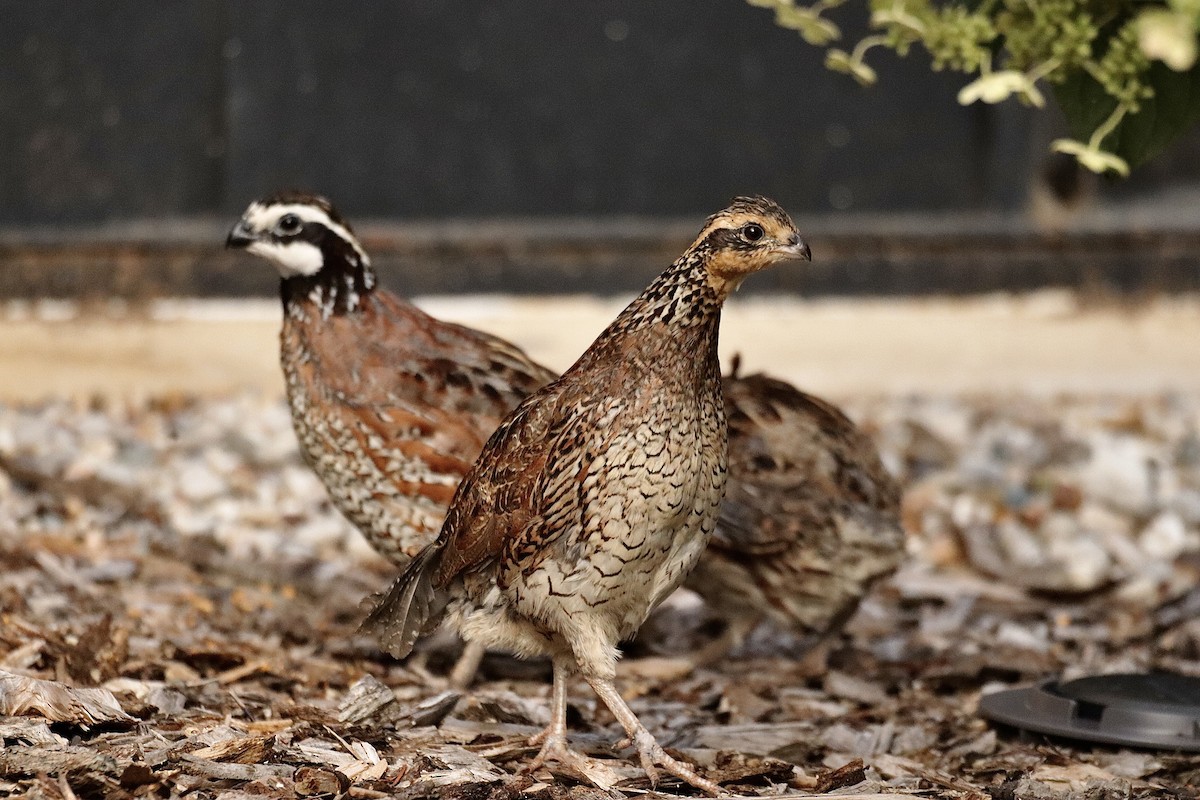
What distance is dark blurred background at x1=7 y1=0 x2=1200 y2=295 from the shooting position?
8.05 metres

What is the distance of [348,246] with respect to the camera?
4.59 meters

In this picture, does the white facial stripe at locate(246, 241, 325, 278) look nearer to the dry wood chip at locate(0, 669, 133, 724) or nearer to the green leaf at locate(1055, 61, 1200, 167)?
the dry wood chip at locate(0, 669, 133, 724)

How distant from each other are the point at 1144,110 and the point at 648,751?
177 centimetres

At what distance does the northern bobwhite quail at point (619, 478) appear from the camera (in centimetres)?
332

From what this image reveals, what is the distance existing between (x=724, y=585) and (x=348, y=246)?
57.3 inches

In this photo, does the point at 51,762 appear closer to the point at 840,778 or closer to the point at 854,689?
the point at 840,778

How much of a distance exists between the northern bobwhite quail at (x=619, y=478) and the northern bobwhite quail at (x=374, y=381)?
71 cm

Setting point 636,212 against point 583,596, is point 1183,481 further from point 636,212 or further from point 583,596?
point 583,596

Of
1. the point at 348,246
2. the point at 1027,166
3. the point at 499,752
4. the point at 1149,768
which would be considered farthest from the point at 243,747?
the point at 1027,166

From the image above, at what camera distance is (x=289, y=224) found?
4.59 metres

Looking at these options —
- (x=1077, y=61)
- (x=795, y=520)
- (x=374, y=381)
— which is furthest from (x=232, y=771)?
(x=1077, y=61)

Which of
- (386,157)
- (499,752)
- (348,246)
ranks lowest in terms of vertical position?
(499,752)

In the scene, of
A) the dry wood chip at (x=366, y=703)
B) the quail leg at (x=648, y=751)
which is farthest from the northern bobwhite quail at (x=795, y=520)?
the dry wood chip at (x=366, y=703)

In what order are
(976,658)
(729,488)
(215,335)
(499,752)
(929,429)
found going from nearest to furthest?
(499,752)
(729,488)
(976,658)
(929,429)
(215,335)
